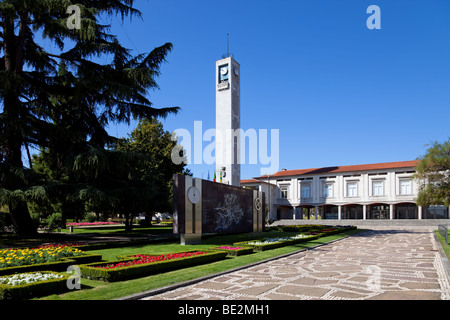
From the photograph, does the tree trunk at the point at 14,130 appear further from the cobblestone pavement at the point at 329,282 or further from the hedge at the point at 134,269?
the cobblestone pavement at the point at 329,282

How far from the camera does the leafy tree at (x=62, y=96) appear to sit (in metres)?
16.5

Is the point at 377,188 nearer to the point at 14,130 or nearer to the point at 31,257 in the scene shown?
the point at 14,130

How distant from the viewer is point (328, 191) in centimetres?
5656

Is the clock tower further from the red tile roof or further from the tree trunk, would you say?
the tree trunk

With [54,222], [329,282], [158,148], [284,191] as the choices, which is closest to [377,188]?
[284,191]

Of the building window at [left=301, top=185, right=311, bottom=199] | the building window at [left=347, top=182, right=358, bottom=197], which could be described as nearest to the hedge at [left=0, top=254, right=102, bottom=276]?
the building window at [left=347, top=182, right=358, bottom=197]

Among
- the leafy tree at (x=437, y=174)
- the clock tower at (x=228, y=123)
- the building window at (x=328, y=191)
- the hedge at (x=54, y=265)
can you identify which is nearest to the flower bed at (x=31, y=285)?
the hedge at (x=54, y=265)

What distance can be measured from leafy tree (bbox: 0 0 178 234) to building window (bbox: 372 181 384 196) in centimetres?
4178

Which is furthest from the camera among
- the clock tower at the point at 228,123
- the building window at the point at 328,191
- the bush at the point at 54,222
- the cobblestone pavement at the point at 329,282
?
the building window at the point at 328,191

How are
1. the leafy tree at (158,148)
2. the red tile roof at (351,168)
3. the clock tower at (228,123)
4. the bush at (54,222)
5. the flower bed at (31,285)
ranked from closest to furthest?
1. the flower bed at (31,285)
2. the bush at (54,222)
3. the leafy tree at (158,148)
4. the clock tower at (228,123)
5. the red tile roof at (351,168)

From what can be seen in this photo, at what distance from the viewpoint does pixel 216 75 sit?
4709 centimetres

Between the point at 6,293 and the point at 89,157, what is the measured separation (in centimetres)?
1109

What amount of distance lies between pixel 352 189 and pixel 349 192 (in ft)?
2.16
